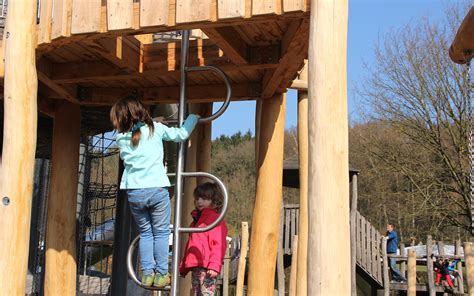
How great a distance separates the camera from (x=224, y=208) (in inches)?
158

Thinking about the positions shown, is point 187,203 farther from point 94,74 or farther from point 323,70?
point 323,70

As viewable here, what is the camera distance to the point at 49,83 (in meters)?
5.50

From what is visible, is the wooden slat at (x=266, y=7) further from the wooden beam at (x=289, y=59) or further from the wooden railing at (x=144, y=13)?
the wooden beam at (x=289, y=59)

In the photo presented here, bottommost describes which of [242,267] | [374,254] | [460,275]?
[460,275]

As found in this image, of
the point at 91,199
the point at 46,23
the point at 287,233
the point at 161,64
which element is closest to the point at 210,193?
the point at 161,64

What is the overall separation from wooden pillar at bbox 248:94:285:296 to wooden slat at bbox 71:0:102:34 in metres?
2.17

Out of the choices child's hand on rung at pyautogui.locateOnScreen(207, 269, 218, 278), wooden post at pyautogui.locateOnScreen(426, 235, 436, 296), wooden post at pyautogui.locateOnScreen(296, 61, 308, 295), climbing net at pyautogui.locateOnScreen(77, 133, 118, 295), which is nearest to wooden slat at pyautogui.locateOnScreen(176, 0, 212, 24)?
child's hand on rung at pyautogui.locateOnScreen(207, 269, 218, 278)

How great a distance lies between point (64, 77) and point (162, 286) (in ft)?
6.99

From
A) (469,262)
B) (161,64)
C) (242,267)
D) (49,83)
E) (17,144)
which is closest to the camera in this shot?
(17,144)

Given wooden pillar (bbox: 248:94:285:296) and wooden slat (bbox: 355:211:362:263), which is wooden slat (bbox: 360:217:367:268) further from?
wooden pillar (bbox: 248:94:285:296)

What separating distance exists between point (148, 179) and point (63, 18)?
3.62 feet

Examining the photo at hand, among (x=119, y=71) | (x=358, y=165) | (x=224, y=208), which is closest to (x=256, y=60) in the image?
(x=119, y=71)

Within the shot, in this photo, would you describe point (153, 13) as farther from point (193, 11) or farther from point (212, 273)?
point (212, 273)

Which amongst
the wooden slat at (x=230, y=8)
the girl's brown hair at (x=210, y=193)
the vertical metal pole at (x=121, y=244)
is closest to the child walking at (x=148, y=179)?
the girl's brown hair at (x=210, y=193)
